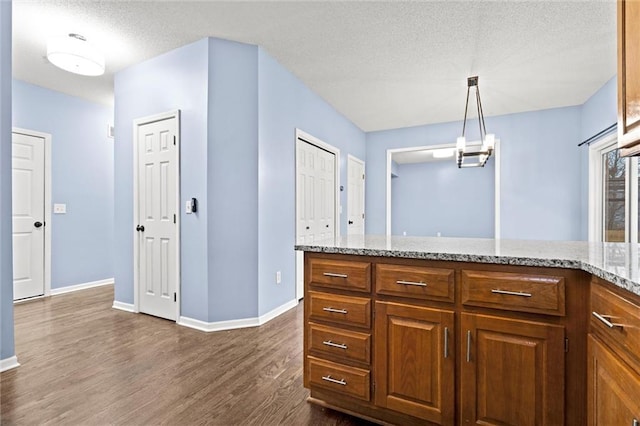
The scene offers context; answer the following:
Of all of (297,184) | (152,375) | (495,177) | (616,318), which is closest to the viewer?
(616,318)

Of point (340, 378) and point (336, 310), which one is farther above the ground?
point (336, 310)

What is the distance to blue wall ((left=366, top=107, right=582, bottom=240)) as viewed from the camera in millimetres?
4684

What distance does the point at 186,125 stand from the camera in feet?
9.96

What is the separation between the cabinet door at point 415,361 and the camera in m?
1.38

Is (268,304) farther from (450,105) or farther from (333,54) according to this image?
(450,105)

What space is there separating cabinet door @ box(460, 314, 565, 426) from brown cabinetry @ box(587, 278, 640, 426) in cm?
11

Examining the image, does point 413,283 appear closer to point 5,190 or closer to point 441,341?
point 441,341

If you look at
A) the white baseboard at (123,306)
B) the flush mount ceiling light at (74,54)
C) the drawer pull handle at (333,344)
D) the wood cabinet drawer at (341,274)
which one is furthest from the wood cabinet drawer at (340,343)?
the flush mount ceiling light at (74,54)

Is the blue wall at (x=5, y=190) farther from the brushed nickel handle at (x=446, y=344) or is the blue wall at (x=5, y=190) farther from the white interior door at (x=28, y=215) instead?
the brushed nickel handle at (x=446, y=344)

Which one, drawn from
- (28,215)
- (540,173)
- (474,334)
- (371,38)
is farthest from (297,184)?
(540,173)

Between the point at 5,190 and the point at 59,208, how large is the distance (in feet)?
7.71

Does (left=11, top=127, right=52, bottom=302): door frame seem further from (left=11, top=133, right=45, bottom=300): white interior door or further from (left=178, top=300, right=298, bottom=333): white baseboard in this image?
(left=178, top=300, right=298, bottom=333): white baseboard

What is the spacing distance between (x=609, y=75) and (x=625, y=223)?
1.72 metres

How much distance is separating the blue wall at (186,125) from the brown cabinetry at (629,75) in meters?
2.81
